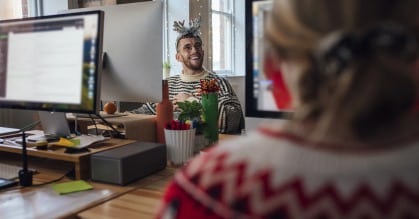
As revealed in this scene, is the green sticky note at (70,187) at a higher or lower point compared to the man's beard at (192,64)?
lower

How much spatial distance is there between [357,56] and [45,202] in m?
0.88

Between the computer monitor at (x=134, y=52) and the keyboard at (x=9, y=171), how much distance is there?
1.43ft

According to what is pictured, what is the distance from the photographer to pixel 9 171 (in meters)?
1.29

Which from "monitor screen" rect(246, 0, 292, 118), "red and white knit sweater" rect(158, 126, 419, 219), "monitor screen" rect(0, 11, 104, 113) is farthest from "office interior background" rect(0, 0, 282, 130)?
"red and white knit sweater" rect(158, 126, 419, 219)

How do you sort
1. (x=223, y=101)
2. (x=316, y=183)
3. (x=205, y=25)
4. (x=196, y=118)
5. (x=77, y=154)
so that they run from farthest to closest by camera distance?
1. (x=205, y=25)
2. (x=223, y=101)
3. (x=196, y=118)
4. (x=77, y=154)
5. (x=316, y=183)

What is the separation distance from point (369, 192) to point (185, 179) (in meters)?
0.22

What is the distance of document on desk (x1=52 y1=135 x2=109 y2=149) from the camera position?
131 centimetres

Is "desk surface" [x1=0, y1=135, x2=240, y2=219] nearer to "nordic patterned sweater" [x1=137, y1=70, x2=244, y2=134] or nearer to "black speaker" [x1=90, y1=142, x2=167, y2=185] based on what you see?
"black speaker" [x1=90, y1=142, x2=167, y2=185]

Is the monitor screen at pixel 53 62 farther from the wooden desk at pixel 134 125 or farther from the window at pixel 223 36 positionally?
the window at pixel 223 36

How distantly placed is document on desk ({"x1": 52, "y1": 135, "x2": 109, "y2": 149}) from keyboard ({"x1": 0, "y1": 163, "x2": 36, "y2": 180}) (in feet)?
0.42

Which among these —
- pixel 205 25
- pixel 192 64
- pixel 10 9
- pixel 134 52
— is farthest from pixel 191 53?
pixel 134 52

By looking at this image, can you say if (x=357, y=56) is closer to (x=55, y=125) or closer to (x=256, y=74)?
(x=256, y=74)

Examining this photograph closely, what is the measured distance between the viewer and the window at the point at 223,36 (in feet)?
15.2

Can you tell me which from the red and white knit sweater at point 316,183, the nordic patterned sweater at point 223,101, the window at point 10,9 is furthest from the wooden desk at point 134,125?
the window at point 10,9
